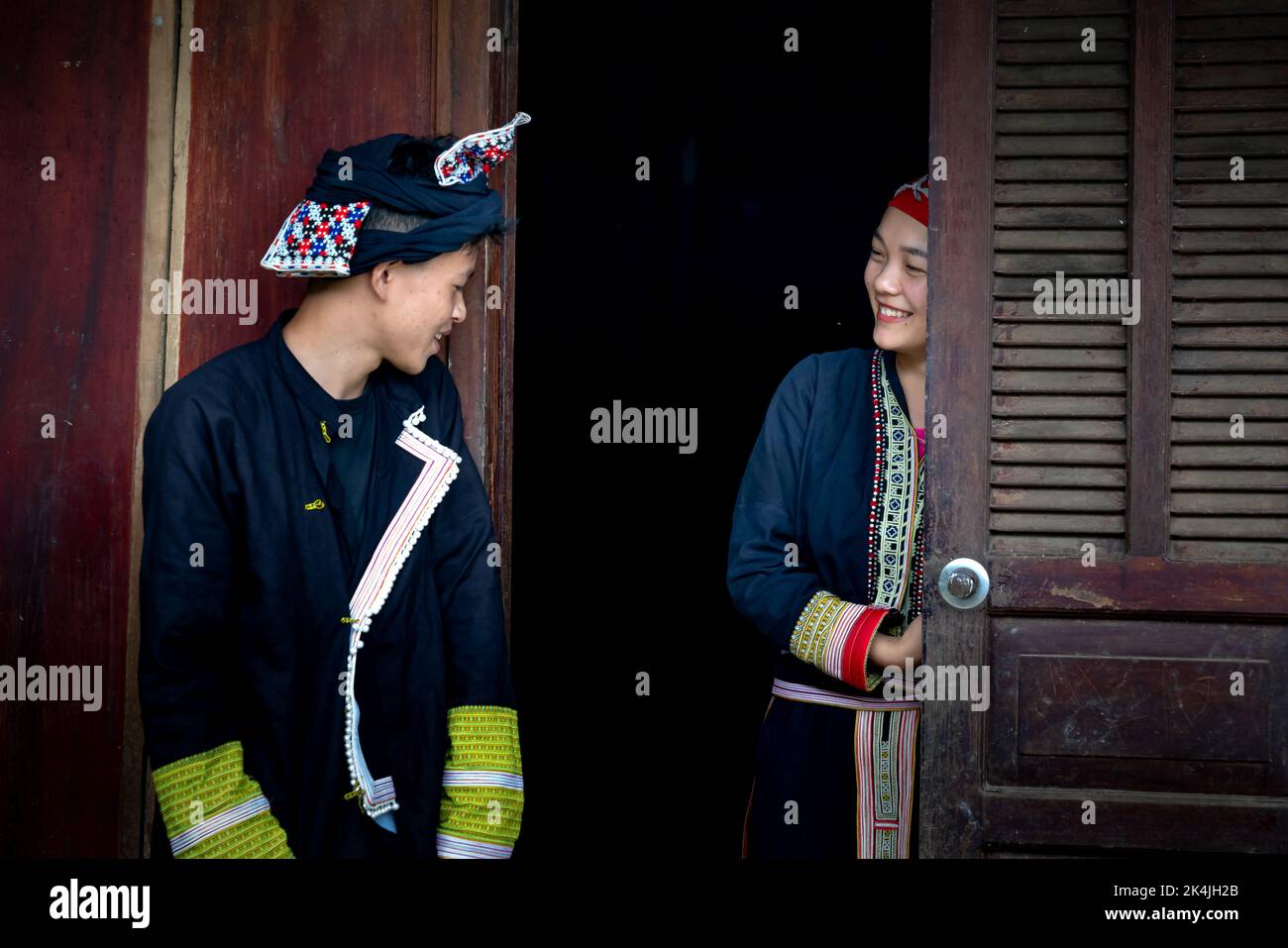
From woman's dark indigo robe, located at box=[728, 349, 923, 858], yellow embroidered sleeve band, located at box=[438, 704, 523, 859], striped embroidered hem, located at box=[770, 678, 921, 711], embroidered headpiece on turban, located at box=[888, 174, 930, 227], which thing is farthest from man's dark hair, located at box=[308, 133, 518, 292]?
striped embroidered hem, located at box=[770, 678, 921, 711]

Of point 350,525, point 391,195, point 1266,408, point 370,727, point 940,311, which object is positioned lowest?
point 370,727

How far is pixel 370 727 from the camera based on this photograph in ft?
7.52

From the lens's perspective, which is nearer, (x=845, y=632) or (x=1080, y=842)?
(x=1080, y=842)

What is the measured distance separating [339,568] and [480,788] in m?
0.47

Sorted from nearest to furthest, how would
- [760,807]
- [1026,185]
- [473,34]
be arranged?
[1026,185], [473,34], [760,807]

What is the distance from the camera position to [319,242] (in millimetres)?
2201

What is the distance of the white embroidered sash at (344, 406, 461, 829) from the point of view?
222 cm

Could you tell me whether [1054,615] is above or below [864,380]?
below

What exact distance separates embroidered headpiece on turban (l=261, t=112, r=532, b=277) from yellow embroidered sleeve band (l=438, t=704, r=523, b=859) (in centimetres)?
82

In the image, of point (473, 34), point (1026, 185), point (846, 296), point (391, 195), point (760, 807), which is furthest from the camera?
point (846, 296)

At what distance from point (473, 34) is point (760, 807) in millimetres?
1686

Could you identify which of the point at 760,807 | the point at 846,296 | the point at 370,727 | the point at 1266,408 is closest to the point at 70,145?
the point at 370,727

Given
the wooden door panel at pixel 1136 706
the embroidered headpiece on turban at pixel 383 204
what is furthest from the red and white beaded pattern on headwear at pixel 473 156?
the wooden door panel at pixel 1136 706

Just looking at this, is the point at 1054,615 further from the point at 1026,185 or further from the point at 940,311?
the point at 1026,185
